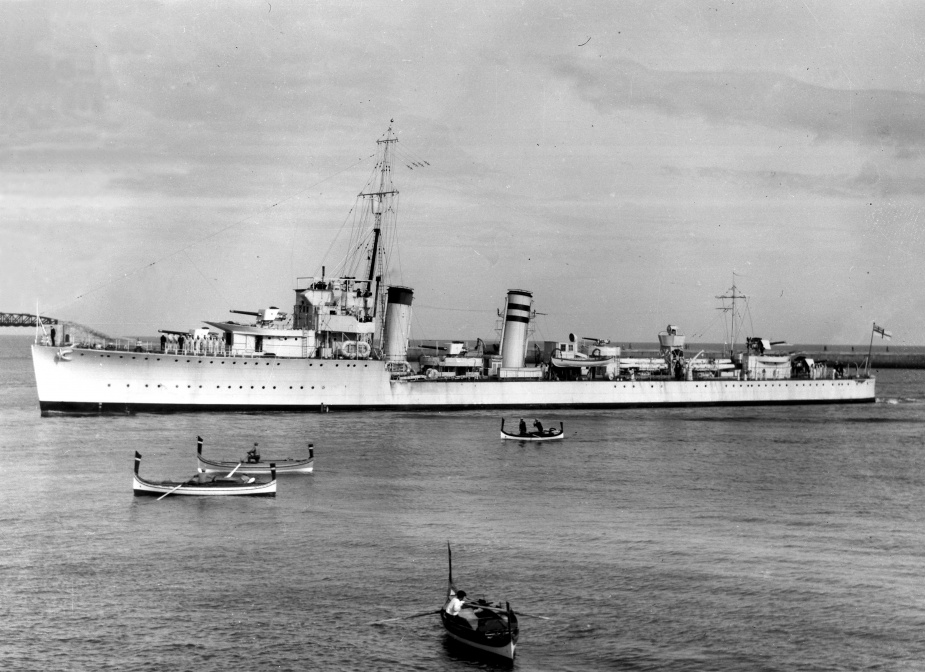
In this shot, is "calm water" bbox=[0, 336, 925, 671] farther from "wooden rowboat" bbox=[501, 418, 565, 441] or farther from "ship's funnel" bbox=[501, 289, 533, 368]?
"ship's funnel" bbox=[501, 289, 533, 368]

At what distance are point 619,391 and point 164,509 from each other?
156 feet

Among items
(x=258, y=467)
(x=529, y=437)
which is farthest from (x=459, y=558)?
(x=529, y=437)

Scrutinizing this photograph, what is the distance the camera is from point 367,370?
214 ft

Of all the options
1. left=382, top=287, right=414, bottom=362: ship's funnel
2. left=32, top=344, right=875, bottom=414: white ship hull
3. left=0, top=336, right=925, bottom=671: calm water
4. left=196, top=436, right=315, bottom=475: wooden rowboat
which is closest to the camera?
left=0, top=336, right=925, bottom=671: calm water

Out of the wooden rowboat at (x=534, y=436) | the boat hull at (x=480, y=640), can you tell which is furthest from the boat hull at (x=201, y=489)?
the wooden rowboat at (x=534, y=436)

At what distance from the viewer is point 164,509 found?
33219mm

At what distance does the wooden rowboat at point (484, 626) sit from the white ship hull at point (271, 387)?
4137 cm

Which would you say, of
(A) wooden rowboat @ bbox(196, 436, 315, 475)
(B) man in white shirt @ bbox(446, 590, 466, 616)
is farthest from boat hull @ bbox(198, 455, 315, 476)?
(B) man in white shirt @ bbox(446, 590, 466, 616)

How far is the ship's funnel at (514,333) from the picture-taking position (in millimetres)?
74625

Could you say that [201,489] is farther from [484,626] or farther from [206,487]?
[484,626]

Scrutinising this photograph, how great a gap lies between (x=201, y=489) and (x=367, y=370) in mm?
29892

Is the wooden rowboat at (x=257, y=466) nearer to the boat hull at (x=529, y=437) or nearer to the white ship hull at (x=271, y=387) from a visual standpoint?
the boat hull at (x=529, y=437)

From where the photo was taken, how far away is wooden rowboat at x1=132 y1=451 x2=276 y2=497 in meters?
35.2

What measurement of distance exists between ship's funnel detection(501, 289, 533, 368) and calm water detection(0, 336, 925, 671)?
2589 cm
